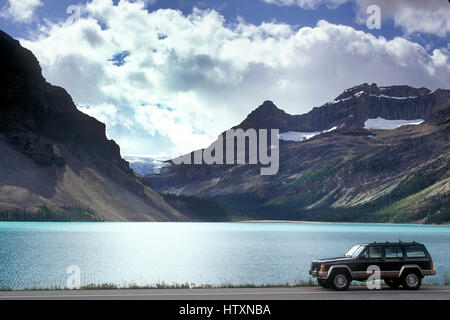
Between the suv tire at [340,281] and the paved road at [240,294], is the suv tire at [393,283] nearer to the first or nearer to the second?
the paved road at [240,294]

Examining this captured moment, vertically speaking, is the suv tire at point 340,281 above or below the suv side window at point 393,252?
below

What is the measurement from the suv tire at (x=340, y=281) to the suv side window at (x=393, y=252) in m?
2.87

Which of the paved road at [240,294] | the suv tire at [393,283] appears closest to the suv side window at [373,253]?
the suv tire at [393,283]

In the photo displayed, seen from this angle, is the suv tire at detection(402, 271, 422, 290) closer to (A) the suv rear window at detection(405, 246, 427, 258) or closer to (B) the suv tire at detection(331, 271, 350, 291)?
(A) the suv rear window at detection(405, 246, 427, 258)

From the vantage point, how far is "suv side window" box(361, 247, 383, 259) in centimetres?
2797

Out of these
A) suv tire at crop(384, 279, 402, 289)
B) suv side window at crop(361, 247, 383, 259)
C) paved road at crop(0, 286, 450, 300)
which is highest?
suv side window at crop(361, 247, 383, 259)

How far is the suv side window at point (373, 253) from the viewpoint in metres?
28.0

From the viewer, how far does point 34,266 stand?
5788 centimetres

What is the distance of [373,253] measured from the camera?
92.1ft

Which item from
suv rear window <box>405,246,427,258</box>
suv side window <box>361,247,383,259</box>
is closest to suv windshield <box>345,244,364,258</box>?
suv side window <box>361,247,383,259</box>

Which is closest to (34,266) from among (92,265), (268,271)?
(92,265)

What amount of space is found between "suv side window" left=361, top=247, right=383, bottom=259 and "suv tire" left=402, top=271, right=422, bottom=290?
5.78ft
